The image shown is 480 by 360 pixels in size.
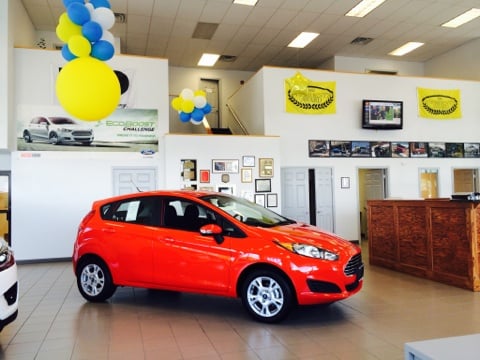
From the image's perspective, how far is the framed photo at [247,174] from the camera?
957cm

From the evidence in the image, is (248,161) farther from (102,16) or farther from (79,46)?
(79,46)

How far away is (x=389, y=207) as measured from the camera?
7.02 meters

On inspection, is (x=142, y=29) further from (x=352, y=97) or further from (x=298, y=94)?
(x=352, y=97)

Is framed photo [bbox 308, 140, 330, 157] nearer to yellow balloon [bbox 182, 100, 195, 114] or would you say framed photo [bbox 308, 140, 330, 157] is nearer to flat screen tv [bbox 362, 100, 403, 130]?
flat screen tv [bbox 362, 100, 403, 130]

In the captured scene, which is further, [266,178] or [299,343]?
[266,178]

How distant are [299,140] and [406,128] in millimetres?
3132

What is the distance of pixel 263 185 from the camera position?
382 inches

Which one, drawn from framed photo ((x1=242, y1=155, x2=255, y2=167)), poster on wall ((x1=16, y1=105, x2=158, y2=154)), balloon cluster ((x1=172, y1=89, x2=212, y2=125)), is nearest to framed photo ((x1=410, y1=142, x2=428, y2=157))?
framed photo ((x1=242, y1=155, x2=255, y2=167))

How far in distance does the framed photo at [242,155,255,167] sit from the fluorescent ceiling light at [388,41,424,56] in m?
7.01

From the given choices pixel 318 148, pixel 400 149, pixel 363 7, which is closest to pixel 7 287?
pixel 318 148

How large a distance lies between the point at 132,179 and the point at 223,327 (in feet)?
19.3

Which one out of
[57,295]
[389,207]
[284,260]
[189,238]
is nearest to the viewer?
[284,260]

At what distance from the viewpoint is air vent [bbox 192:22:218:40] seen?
10.9 m

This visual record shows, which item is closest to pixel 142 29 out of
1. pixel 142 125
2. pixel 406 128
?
pixel 142 125
